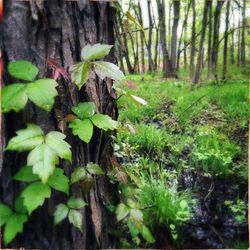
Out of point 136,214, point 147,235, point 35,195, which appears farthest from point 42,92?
point 147,235

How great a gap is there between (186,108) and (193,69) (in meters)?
0.15

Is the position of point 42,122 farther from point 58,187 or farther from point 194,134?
point 194,134

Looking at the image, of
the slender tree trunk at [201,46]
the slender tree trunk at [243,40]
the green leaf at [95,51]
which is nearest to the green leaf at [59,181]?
the green leaf at [95,51]

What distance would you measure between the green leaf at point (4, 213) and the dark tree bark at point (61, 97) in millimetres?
23

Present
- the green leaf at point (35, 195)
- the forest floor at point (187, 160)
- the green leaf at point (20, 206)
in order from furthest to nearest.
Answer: the forest floor at point (187, 160), the green leaf at point (20, 206), the green leaf at point (35, 195)

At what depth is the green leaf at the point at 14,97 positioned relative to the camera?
1.07 meters

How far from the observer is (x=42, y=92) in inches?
41.5

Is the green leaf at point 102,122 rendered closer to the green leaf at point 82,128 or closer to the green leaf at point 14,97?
the green leaf at point 82,128

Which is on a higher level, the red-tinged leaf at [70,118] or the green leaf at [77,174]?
the red-tinged leaf at [70,118]

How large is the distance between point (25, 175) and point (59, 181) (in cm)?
11

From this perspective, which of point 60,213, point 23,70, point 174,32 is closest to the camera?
point 23,70

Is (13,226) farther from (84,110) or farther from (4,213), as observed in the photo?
(84,110)

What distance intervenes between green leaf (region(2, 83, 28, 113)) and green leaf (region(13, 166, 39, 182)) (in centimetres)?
20

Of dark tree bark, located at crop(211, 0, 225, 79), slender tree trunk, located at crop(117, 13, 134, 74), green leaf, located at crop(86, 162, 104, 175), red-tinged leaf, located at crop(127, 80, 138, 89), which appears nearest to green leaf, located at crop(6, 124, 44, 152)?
green leaf, located at crop(86, 162, 104, 175)
